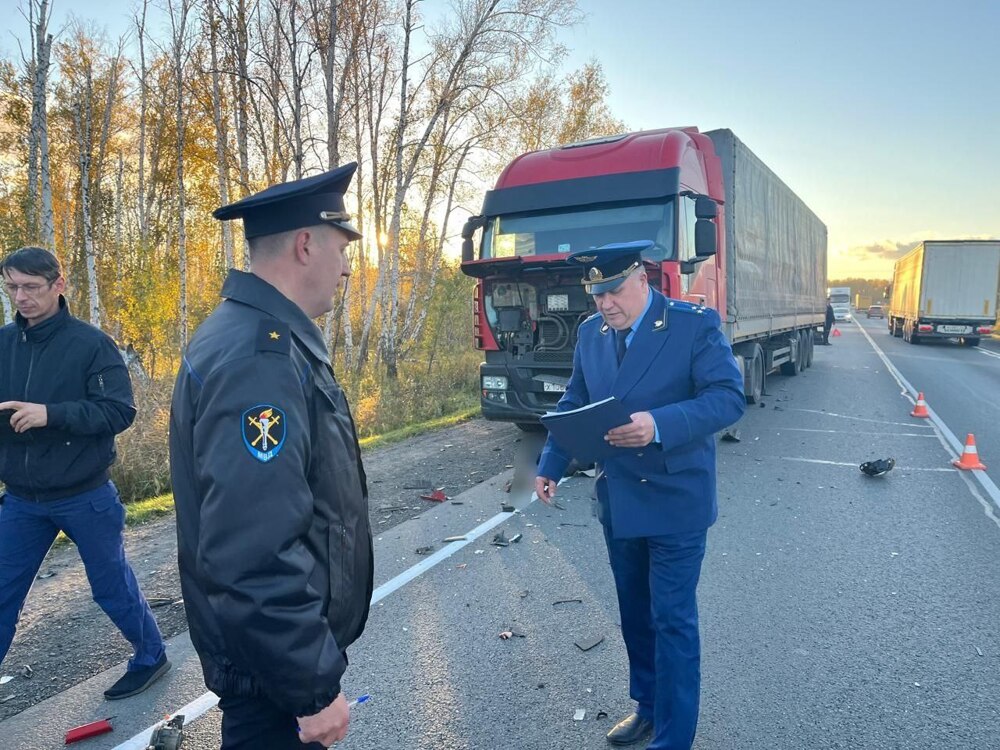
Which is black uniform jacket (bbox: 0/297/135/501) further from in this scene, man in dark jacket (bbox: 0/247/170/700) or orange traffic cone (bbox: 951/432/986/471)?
orange traffic cone (bbox: 951/432/986/471)

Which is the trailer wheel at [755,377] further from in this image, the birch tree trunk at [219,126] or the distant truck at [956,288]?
the distant truck at [956,288]

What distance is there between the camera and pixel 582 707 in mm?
2990

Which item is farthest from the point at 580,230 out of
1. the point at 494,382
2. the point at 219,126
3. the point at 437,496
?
the point at 219,126

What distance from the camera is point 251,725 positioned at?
5.05 feet

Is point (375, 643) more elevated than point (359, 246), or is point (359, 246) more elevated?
point (359, 246)

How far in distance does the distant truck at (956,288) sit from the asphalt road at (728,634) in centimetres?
2211

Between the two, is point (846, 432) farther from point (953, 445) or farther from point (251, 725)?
point (251, 725)

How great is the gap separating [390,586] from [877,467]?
17.7 ft

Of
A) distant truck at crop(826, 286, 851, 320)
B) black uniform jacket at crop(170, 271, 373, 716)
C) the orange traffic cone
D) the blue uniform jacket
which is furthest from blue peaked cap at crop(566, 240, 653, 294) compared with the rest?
distant truck at crop(826, 286, 851, 320)

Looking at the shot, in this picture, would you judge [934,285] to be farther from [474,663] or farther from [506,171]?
[474,663]

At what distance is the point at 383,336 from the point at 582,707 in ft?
43.5

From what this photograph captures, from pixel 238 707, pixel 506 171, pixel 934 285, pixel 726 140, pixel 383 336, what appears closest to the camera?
pixel 238 707

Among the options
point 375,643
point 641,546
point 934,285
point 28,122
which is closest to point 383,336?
point 28,122

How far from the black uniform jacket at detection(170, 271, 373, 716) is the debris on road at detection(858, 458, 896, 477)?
682 cm
